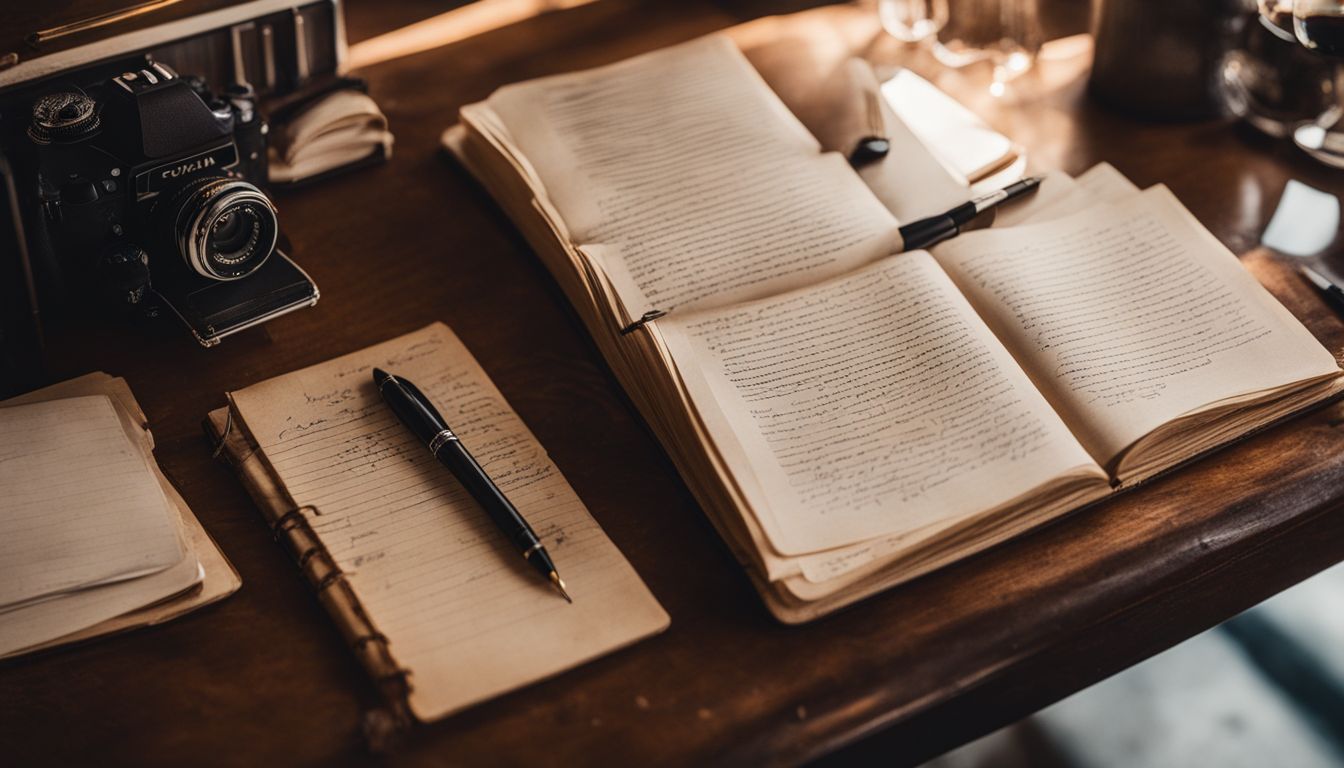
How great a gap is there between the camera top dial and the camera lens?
8cm

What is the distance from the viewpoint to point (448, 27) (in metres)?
1.45

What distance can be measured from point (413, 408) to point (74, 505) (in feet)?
0.80

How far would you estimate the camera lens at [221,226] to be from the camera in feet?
3.28

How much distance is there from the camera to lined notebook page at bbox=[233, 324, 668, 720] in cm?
81

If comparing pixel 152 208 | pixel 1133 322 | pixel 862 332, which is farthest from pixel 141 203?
pixel 1133 322

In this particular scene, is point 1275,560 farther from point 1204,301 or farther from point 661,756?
point 661,756

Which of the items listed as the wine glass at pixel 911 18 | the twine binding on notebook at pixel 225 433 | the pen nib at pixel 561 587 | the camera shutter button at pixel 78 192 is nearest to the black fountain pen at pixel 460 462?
the pen nib at pixel 561 587

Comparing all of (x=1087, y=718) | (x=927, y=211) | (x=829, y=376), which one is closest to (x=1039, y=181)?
(x=927, y=211)

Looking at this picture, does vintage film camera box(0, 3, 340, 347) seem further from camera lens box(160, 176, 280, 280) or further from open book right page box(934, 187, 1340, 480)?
open book right page box(934, 187, 1340, 480)

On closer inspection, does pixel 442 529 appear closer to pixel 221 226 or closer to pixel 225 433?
pixel 225 433

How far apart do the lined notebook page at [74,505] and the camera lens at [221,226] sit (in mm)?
143

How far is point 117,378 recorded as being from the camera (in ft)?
3.30

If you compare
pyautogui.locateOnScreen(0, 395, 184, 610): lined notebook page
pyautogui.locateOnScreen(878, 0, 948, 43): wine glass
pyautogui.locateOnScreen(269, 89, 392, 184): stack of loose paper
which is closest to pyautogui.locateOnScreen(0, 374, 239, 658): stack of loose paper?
pyautogui.locateOnScreen(0, 395, 184, 610): lined notebook page

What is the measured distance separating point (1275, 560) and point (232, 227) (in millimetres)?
864
